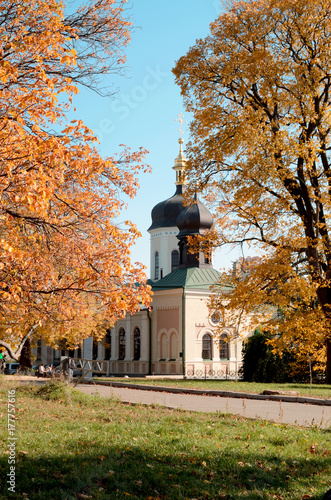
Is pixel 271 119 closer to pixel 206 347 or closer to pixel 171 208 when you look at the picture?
pixel 206 347

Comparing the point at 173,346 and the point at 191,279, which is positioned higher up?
the point at 191,279

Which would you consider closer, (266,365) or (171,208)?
(266,365)

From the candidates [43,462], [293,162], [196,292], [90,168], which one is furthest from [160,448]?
[196,292]

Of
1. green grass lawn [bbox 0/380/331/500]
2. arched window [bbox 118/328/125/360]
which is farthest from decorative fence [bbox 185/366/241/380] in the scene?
green grass lawn [bbox 0/380/331/500]

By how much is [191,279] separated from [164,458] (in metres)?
33.9

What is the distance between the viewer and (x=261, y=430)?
9008 millimetres

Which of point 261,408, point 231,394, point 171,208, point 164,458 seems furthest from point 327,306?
point 171,208

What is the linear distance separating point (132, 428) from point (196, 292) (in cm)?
3064

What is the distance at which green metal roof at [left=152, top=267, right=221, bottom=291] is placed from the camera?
1588 inches

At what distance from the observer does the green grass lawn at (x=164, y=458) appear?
19.7 ft

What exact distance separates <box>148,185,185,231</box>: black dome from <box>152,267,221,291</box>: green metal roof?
10.6 meters

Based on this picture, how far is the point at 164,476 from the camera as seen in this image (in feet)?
20.9

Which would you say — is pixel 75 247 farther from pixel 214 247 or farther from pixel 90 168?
pixel 214 247

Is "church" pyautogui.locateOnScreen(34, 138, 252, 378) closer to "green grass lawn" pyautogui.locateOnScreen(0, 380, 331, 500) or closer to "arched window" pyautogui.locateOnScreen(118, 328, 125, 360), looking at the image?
"arched window" pyautogui.locateOnScreen(118, 328, 125, 360)
